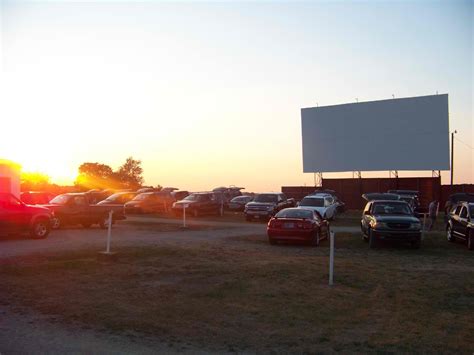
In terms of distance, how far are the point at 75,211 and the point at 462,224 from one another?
16516 millimetres

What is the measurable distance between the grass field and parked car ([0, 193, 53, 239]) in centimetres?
530

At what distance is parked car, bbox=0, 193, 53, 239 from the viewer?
18.5 m

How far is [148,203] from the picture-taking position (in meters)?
36.8

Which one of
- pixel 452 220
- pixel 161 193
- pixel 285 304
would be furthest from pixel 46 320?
pixel 161 193

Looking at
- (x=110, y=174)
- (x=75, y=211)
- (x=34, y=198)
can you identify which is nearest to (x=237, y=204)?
(x=34, y=198)

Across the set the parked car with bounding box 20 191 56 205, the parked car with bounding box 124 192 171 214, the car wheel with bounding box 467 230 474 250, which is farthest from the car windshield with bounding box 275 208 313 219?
the parked car with bounding box 124 192 171 214

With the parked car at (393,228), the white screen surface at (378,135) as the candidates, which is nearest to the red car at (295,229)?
the parked car at (393,228)

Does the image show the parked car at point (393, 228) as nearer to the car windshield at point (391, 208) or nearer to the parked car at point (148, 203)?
the car windshield at point (391, 208)

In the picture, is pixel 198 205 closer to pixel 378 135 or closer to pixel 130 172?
pixel 378 135

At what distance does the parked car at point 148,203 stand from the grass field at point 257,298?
2128 centimetres

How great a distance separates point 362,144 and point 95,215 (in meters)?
26.7

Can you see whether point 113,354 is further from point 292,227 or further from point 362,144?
point 362,144

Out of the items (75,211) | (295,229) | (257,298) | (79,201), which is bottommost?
(257,298)

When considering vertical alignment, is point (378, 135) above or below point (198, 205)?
above
